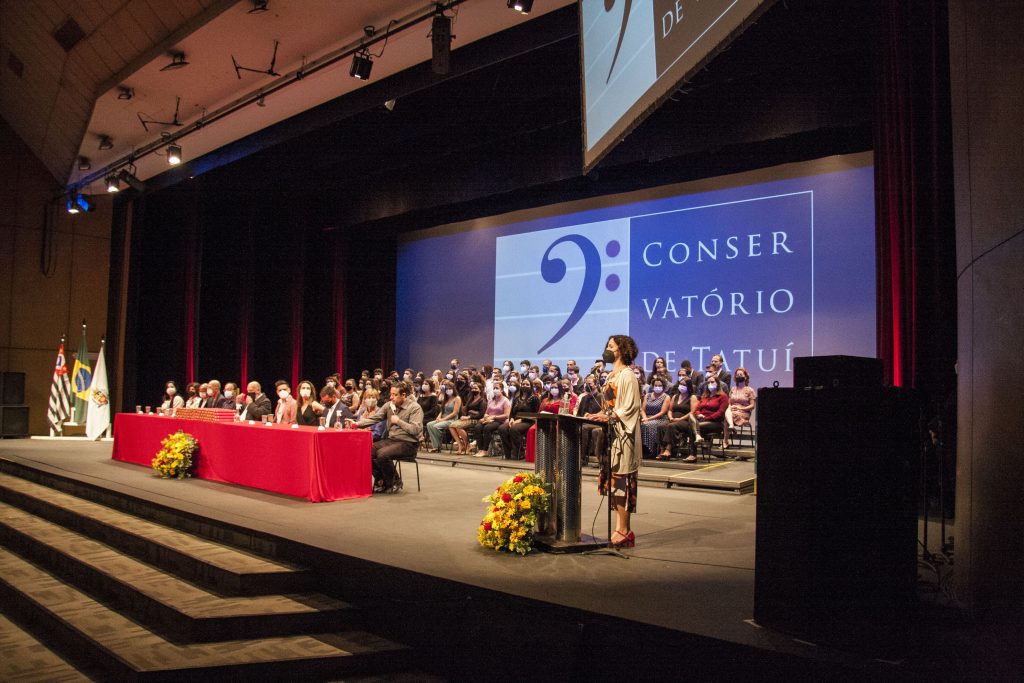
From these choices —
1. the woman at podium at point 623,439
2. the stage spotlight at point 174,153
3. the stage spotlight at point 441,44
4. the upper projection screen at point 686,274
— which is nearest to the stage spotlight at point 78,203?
the stage spotlight at point 174,153

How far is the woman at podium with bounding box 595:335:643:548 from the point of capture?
4.09 m

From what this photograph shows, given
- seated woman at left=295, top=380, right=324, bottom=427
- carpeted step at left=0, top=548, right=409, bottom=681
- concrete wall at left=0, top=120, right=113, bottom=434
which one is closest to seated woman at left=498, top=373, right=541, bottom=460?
seated woman at left=295, top=380, right=324, bottom=427

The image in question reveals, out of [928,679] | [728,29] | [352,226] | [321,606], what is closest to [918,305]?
[728,29]

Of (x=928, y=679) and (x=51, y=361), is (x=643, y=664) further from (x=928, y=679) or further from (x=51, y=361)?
(x=51, y=361)

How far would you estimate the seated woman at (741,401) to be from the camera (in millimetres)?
8055

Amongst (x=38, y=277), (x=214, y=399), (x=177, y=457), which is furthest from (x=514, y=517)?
(x=38, y=277)

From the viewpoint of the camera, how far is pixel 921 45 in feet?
19.4

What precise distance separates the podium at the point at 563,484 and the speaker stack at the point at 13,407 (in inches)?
443

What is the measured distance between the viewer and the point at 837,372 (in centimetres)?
261

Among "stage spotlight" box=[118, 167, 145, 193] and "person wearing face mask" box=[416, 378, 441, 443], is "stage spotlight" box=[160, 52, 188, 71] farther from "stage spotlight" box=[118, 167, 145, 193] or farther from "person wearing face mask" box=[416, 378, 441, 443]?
"person wearing face mask" box=[416, 378, 441, 443]

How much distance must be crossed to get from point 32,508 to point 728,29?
692 cm

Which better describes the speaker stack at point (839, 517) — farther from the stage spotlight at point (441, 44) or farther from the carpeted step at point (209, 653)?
the stage spotlight at point (441, 44)

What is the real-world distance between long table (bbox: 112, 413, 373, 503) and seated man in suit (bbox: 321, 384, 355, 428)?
430 millimetres

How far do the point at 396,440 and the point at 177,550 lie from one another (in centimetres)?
218
